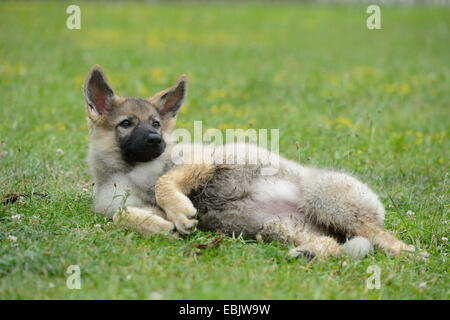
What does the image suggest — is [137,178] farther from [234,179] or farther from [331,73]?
[331,73]

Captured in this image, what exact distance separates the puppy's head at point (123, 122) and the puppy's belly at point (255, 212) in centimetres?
79

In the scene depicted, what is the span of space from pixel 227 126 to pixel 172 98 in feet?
6.53

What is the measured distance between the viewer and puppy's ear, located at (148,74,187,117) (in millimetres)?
4781

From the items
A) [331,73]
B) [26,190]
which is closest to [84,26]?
[331,73]

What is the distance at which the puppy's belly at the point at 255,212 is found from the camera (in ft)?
12.7

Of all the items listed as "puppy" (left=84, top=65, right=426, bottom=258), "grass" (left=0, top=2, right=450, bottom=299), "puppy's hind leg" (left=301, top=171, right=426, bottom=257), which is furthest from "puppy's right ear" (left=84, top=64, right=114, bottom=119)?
"puppy's hind leg" (left=301, top=171, right=426, bottom=257)

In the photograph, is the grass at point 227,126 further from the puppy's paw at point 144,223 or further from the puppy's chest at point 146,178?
Answer: the puppy's chest at point 146,178

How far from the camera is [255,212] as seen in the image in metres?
3.89

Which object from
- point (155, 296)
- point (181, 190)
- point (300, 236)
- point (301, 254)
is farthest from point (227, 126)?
point (155, 296)

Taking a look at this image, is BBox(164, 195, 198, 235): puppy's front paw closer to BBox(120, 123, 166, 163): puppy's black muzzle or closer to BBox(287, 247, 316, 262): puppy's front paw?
BBox(120, 123, 166, 163): puppy's black muzzle

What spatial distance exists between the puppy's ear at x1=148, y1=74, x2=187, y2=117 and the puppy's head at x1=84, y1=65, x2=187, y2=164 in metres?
0.08

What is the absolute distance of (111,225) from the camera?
374 centimetres

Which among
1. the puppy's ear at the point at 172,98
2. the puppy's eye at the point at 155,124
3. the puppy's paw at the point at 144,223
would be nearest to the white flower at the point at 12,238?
the puppy's paw at the point at 144,223

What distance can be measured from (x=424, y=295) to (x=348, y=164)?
237cm
